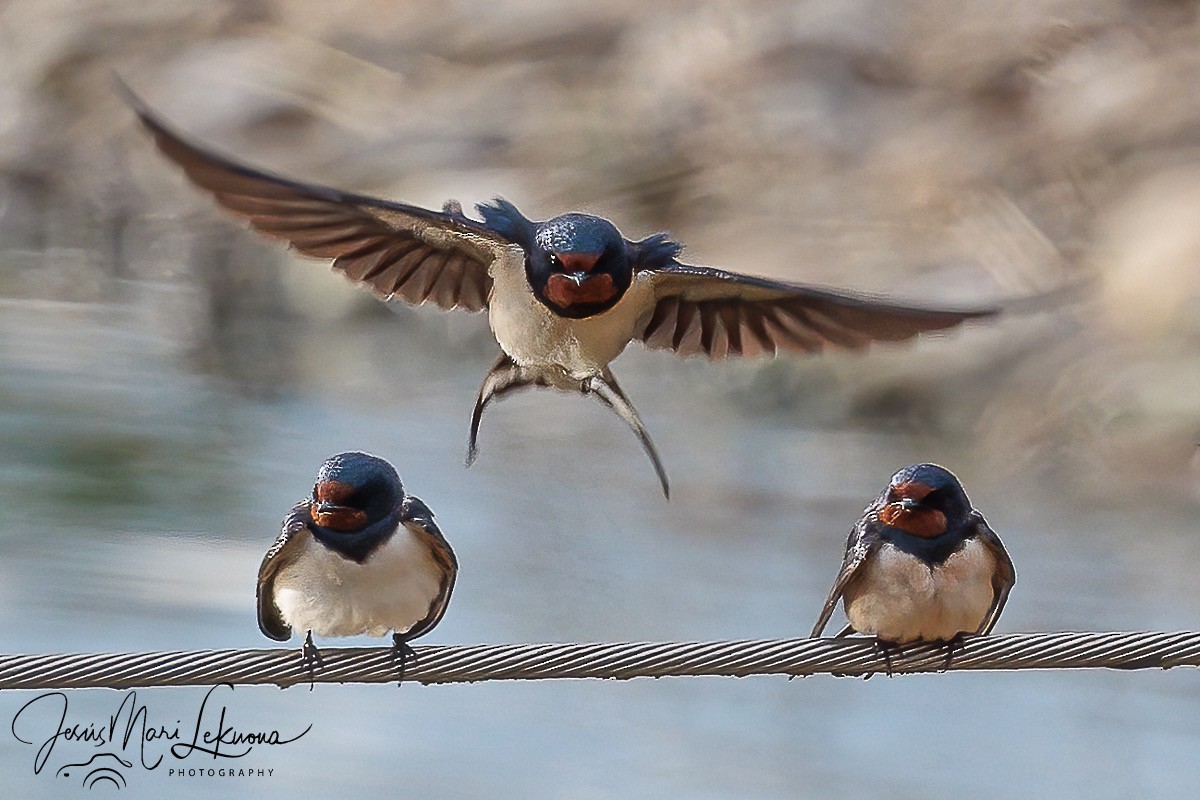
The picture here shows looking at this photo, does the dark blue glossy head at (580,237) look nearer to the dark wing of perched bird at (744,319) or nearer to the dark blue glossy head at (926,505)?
the dark wing of perched bird at (744,319)

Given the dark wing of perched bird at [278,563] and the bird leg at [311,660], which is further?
the dark wing of perched bird at [278,563]

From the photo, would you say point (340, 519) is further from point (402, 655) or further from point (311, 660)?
point (311, 660)

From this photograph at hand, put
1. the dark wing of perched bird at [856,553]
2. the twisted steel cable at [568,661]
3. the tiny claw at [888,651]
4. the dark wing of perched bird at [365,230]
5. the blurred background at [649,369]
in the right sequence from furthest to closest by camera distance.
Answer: the blurred background at [649,369] < the dark wing of perched bird at [856,553] < the tiny claw at [888,651] < the dark wing of perched bird at [365,230] < the twisted steel cable at [568,661]

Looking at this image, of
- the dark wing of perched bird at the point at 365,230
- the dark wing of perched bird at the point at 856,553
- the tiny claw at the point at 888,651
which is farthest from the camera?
the dark wing of perched bird at the point at 856,553

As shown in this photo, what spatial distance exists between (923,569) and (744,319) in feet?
1.60

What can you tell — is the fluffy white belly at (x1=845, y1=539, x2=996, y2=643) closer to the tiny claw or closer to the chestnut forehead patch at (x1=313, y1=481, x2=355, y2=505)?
the tiny claw

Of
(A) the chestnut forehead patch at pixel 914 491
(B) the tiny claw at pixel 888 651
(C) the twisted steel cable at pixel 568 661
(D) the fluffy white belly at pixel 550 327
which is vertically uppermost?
(D) the fluffy white belly at pixel 550 327

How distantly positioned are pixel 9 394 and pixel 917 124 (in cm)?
474

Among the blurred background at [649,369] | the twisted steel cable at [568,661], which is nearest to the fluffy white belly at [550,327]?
the twisted steel cable at [568,661]

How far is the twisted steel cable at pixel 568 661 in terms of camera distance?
1.99 meters

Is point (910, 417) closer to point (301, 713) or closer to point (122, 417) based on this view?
point (301, 713)

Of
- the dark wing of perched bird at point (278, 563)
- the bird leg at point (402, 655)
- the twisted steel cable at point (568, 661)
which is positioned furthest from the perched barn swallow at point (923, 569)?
the dark wing of perched bird at point (278, 563)

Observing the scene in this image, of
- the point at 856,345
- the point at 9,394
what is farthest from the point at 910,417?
the point at 856,345

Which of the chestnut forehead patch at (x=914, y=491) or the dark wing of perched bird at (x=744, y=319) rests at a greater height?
the dark wing of perched bird at (x=744, y=319)
